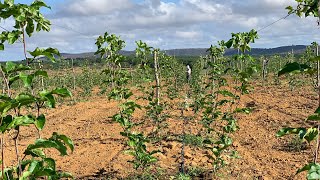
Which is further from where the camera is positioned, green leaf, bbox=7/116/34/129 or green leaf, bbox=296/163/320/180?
green leaf, bbox=296/163/320/180

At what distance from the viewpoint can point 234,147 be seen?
32.1 ft

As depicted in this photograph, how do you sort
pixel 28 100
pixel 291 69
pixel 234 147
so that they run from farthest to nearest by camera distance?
pixel 234 147 < pixel 291 69 < pixel 28 100

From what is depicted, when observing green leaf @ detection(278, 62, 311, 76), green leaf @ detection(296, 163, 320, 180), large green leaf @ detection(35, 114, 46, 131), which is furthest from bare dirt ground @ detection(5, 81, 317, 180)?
large green leaf @ detection(35, 114, 46, 131)

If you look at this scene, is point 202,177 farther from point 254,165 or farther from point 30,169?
point 30,169

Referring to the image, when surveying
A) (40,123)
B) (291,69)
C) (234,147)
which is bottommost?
(234,147)

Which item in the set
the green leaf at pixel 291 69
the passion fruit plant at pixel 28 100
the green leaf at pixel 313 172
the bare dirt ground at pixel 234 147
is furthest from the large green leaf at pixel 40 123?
the bare dirt ground at pixel 234 147

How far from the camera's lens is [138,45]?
37.2ft

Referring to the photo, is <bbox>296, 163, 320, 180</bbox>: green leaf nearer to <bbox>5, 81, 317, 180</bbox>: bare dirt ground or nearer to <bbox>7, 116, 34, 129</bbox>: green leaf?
<bbox>7, 116, 34, 129</bbox>: green leaf

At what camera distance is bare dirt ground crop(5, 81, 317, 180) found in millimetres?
7953

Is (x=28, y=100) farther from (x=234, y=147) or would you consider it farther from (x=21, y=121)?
(x=234, y=147)

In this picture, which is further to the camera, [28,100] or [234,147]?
[234,147]

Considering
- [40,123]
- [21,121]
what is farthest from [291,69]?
[21,121]

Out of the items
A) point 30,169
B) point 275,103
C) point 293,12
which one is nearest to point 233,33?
point 293,12

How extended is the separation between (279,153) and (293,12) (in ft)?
19.8
